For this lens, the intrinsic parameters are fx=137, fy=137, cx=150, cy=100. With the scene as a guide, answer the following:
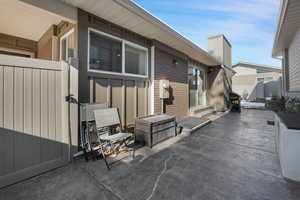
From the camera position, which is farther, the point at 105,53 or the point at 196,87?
the point at 196,87

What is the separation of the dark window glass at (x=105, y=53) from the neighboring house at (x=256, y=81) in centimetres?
1830

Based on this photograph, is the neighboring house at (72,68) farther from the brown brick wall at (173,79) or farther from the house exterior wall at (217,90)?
the house exterior wall at (217,90)

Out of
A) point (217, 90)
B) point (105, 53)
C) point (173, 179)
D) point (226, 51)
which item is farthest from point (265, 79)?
→ point (173, 179)

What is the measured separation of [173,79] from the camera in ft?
18.3

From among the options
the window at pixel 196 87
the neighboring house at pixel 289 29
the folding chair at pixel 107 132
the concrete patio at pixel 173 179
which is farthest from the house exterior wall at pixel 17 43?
the neighboring house at pixel 289 29

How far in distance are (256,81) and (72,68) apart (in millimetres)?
22118

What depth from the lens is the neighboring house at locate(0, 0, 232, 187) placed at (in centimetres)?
198

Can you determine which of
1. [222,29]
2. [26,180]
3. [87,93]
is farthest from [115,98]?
[222,29]

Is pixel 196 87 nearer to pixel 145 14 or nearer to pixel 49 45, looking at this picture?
pixel 145 14

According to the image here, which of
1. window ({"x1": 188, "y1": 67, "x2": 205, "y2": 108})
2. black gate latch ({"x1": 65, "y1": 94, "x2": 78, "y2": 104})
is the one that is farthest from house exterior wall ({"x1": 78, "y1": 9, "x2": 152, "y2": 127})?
window ({"x1": 188, "y1": 67, "x2": 205, "y2": 108})

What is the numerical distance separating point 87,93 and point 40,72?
896 mm

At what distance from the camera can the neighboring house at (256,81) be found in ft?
56.4

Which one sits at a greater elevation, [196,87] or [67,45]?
[67,45]

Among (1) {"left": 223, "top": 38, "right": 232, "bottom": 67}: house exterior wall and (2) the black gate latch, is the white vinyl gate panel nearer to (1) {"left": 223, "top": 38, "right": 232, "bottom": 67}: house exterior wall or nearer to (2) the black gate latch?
(2) the black gate latch
